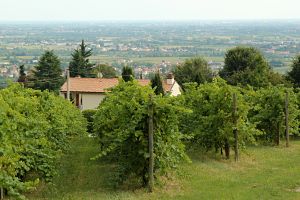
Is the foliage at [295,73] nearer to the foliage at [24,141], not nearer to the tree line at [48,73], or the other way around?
the tree line at [48,73]

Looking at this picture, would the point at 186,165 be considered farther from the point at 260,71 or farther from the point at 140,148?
the point at 260,71

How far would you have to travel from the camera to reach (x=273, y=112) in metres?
26.2

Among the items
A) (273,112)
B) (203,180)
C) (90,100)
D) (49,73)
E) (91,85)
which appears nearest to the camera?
(203,180)

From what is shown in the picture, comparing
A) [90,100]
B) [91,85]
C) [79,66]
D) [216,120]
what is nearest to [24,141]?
[216,120]

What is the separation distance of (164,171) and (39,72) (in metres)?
48.4

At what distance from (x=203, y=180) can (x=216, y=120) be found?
15.4ft

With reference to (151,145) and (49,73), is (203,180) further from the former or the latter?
(49,73)

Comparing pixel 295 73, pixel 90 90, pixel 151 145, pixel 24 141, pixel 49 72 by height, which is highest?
pixel 24 141

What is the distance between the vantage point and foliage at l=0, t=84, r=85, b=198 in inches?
435

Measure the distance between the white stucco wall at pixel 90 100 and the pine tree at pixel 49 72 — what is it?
33.8 ft

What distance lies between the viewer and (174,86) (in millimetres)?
52031

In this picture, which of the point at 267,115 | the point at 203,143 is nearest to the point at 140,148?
the point at 203,143

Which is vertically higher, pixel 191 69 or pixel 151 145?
pixel 151 145

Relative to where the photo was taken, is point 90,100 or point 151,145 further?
point 90,100
